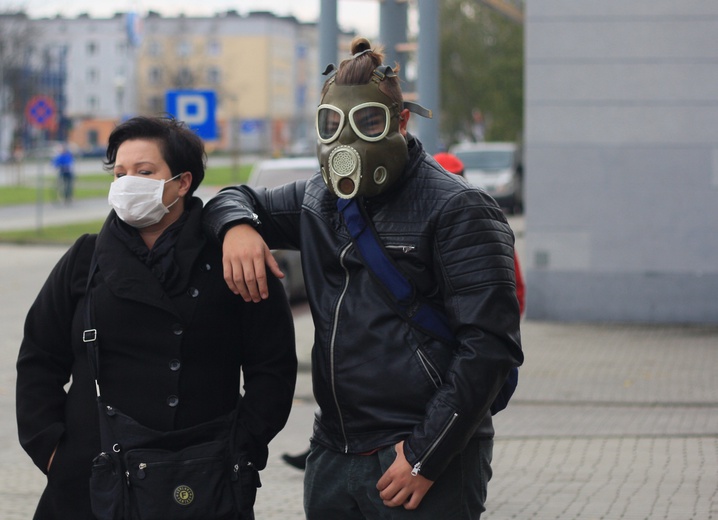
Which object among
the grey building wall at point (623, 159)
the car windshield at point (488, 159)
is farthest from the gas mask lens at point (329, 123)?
the car windshield at point (488, 159)

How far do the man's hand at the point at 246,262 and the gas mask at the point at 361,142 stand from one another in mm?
295

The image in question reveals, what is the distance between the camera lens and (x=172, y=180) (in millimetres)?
3420

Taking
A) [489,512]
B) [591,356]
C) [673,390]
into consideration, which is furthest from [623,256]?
[489,512]

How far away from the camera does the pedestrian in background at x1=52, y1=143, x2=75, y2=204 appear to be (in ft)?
110

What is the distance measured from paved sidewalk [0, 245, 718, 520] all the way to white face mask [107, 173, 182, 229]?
3011 millimetres

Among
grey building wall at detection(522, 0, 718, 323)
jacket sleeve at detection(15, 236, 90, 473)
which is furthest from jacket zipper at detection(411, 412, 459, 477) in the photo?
grey building wall at detection(522, 0, 718, 323)

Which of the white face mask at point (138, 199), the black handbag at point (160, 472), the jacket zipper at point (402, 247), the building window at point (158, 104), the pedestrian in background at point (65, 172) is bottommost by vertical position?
the pedestrian in background at point (65, 172)

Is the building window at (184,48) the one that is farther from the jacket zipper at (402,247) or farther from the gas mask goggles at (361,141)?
the jacket zipper at (402,247)

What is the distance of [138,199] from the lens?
10.9ft

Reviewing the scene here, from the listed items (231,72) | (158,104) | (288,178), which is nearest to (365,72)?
(288,178)

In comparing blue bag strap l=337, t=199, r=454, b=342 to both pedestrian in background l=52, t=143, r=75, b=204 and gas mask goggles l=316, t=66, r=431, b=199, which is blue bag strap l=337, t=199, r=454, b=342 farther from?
pedestrian in background l=52, t=143, r=75, b=204

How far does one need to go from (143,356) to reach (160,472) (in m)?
0.32

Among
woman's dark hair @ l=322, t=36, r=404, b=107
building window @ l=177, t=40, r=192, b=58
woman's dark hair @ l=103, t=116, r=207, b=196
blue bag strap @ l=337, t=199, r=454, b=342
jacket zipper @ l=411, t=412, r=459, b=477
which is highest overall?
building window @ l=177, t=40, r=192, b=58

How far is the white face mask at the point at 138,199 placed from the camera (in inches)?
130
